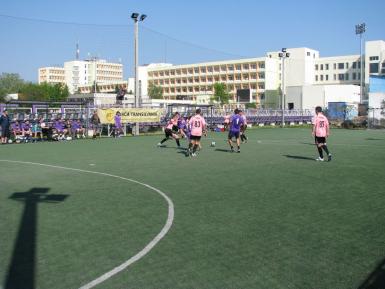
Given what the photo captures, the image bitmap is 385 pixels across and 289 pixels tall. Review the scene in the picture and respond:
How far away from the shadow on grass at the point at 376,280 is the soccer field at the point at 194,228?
0.02 meters

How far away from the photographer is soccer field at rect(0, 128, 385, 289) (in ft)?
16.5

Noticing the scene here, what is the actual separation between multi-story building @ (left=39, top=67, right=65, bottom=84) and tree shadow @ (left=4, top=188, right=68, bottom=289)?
169938mm

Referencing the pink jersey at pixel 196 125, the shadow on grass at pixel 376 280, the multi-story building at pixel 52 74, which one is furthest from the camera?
the multi-story building at pixel 52 74

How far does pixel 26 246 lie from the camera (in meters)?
6.09

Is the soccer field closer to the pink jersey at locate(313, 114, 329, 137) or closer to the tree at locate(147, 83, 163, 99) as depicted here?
the pink jersey at locate(313, 114, 329, 137)

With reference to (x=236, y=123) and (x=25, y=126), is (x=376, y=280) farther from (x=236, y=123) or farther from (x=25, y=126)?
(x=25, y=126)

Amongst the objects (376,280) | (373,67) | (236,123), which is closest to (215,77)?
(373,67)

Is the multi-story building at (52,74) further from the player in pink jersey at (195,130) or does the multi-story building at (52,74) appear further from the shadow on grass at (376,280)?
the shadow on grass at (376,280)

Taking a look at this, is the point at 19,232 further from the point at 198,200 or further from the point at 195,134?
the point at 195,134

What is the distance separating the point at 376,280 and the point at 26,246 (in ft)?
14.1

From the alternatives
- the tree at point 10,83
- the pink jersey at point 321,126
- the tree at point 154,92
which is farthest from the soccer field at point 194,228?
the tree at point 154,92

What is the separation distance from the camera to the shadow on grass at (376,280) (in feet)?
15.3

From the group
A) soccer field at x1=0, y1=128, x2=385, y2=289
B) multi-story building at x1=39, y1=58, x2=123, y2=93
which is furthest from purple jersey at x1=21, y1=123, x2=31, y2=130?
multi-story building at x1=39, y1=58, x2=123, y2=93

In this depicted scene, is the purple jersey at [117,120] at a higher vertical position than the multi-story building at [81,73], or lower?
lower
